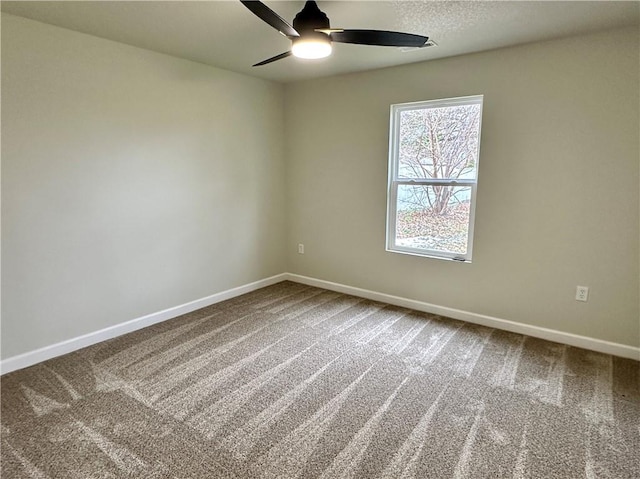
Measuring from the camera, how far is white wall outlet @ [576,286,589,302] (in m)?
2.88

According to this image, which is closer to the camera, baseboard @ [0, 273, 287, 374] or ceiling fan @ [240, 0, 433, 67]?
ceiling fan @ [240, 0, 433, 67]

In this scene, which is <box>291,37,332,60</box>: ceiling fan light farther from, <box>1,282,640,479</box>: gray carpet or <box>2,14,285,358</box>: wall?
<box>1,282,640,479</box>: gray carpet

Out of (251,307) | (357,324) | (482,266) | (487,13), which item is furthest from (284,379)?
(487,13)

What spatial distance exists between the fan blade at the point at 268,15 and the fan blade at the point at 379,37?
0.23m

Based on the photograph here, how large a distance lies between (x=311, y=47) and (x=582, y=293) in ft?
9.08

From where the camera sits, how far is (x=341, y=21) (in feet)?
8.15

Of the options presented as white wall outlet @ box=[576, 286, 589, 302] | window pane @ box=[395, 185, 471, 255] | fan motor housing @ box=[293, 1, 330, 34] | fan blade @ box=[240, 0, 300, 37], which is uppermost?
fan motor housing @ box=[293, 1, 330, 34]

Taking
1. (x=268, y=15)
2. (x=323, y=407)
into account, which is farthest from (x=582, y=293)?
Result: (x=268, y=15)

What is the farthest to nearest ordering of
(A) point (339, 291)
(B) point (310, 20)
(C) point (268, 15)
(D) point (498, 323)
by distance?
(A) point (339, 291) → (D) point (498, 323) → (B) point (310, 20) → (C) point (268, 15)

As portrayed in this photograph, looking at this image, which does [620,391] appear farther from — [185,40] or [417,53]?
[185,40]

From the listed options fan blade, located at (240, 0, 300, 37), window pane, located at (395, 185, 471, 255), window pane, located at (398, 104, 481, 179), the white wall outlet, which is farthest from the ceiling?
the white wall outlet

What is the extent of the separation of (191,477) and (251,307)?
215 cm

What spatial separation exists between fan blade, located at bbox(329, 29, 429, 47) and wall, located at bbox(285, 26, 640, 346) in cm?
144

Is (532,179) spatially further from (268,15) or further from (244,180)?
(244,180)
